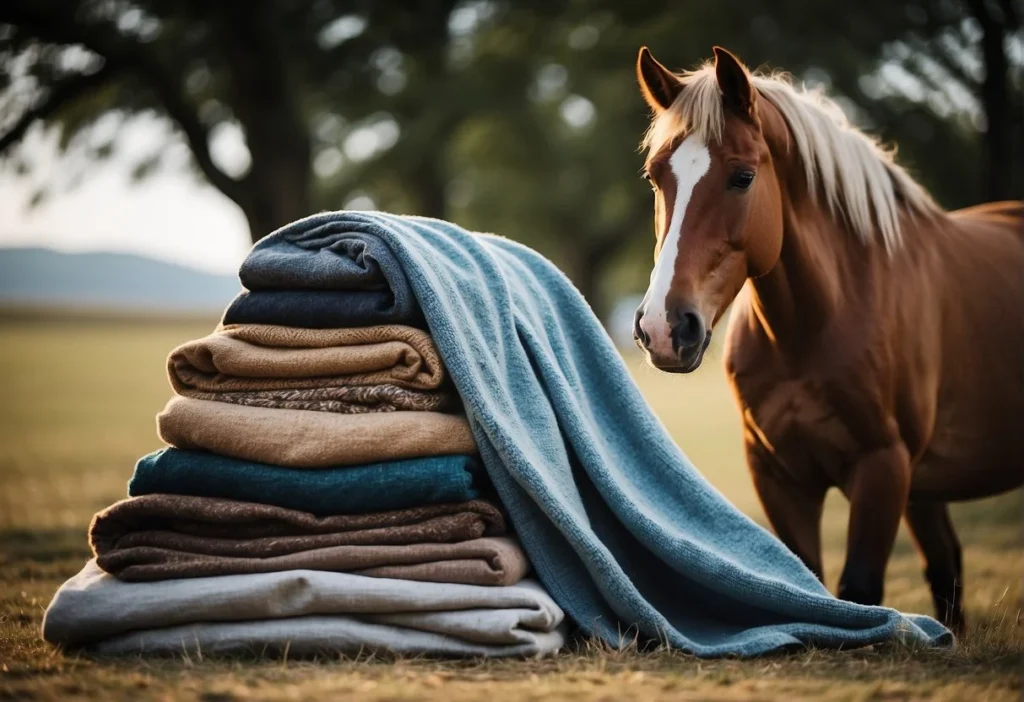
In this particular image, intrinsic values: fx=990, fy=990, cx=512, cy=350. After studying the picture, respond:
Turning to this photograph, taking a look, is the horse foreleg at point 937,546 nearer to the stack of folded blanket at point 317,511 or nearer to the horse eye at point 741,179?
the horse eye at point 741,179

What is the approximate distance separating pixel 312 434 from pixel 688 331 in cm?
A: 100

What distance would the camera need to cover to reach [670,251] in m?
2.65

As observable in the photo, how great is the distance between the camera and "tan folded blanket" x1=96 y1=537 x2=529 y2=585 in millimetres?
2328

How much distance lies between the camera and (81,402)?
19578mm

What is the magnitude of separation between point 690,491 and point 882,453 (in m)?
0.70

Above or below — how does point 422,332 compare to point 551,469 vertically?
above

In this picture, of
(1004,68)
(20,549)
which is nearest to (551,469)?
(20,549)

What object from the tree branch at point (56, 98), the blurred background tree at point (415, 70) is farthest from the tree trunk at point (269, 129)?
the tree branch at point (56, 98)

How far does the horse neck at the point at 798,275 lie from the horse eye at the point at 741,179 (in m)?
0.28

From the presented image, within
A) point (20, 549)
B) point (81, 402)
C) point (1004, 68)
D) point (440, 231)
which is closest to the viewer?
point (440, 231)

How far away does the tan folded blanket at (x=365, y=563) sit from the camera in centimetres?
233

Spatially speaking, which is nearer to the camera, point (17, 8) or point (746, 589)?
point (746, 589)

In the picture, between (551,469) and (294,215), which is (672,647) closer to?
(551,469)

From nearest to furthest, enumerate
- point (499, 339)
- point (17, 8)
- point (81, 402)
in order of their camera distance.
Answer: point (499, 339), point (17, 8), point (81, 402)
